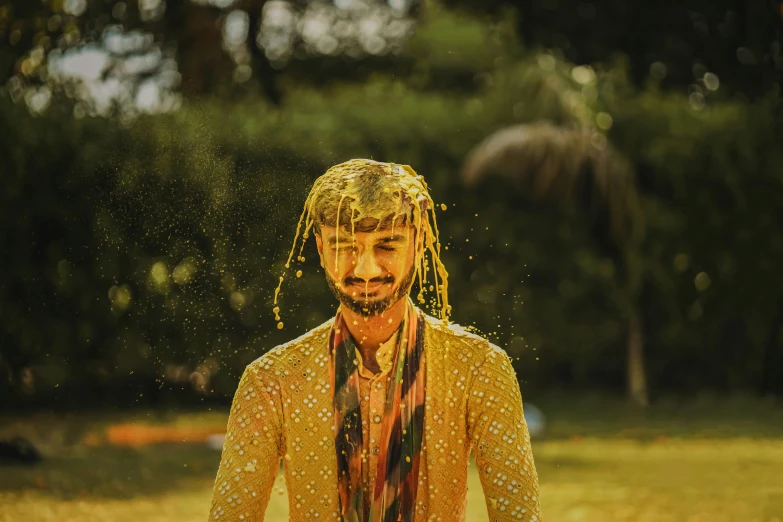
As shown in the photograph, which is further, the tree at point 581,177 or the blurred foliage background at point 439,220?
the tree at point 581,177

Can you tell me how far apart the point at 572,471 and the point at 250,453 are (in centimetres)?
893

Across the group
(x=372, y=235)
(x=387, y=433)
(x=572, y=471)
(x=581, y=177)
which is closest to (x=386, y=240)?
(x=372, y=235)

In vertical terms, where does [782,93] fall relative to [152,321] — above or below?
above

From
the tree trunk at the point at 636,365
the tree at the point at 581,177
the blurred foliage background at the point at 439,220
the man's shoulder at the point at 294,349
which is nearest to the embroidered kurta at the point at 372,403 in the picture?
the man's shoulder at the point at 294,349

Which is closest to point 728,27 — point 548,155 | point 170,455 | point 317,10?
point 548,155

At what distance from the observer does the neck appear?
126 inches

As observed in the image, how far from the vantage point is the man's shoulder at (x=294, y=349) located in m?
3.21

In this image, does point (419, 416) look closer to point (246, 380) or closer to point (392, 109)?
point (246, 380)

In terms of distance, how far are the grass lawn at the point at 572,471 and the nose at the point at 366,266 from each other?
5599 millimetres

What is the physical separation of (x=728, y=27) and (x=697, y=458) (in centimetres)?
1411

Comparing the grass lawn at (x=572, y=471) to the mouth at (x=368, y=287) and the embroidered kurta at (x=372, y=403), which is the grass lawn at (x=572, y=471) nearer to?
the embroidered kurta at (x=372, y=403)

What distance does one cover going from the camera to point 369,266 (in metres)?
3.12

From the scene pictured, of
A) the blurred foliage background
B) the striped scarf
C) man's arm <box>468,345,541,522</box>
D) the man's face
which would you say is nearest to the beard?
the man's face

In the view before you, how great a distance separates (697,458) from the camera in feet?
41.4
